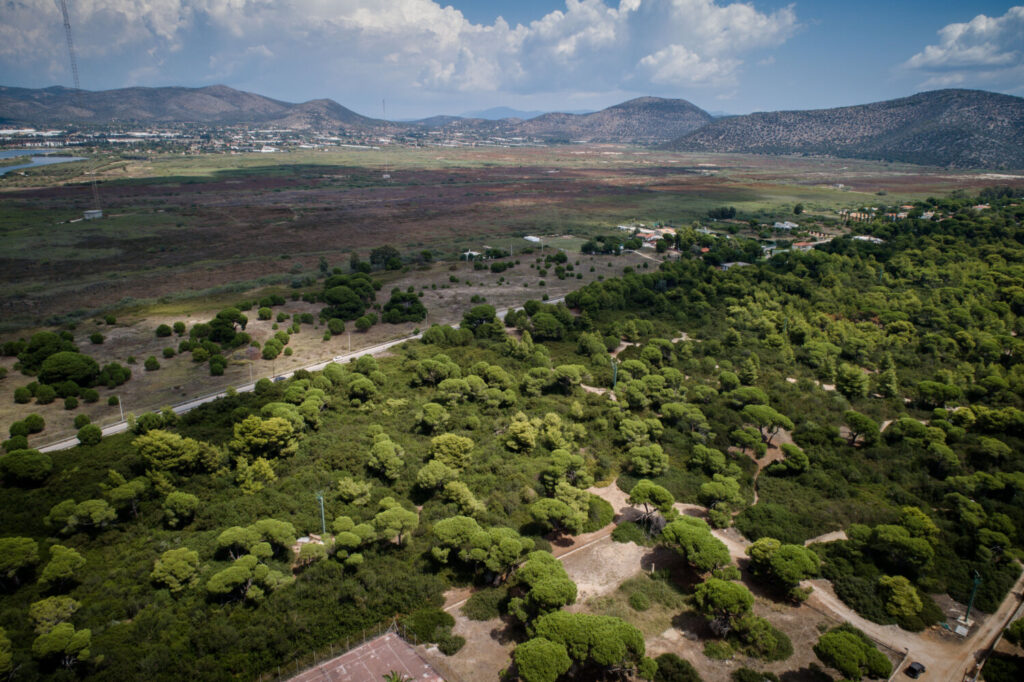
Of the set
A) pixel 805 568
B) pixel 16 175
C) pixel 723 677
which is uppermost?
pixel 16 175

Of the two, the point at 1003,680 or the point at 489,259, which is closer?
the point at 1003,680

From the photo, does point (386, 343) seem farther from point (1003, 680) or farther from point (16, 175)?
point (16, 175)

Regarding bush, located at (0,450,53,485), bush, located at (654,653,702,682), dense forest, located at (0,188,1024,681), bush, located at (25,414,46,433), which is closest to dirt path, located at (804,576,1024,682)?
dense forest, located at (0,188,1024,681)

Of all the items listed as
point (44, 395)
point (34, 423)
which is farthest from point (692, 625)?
point (44, 395)

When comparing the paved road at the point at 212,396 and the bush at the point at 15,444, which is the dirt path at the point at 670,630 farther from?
the bush at the point at 15,444

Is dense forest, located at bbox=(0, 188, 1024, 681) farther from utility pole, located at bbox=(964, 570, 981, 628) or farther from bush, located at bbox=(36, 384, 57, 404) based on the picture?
bush, located at bbox=(36, 384, 57, 404)

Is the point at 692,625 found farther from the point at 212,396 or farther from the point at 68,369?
the point at 68,369

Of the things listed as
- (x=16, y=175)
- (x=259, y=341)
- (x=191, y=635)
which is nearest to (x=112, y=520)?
(x=191, y=635)
